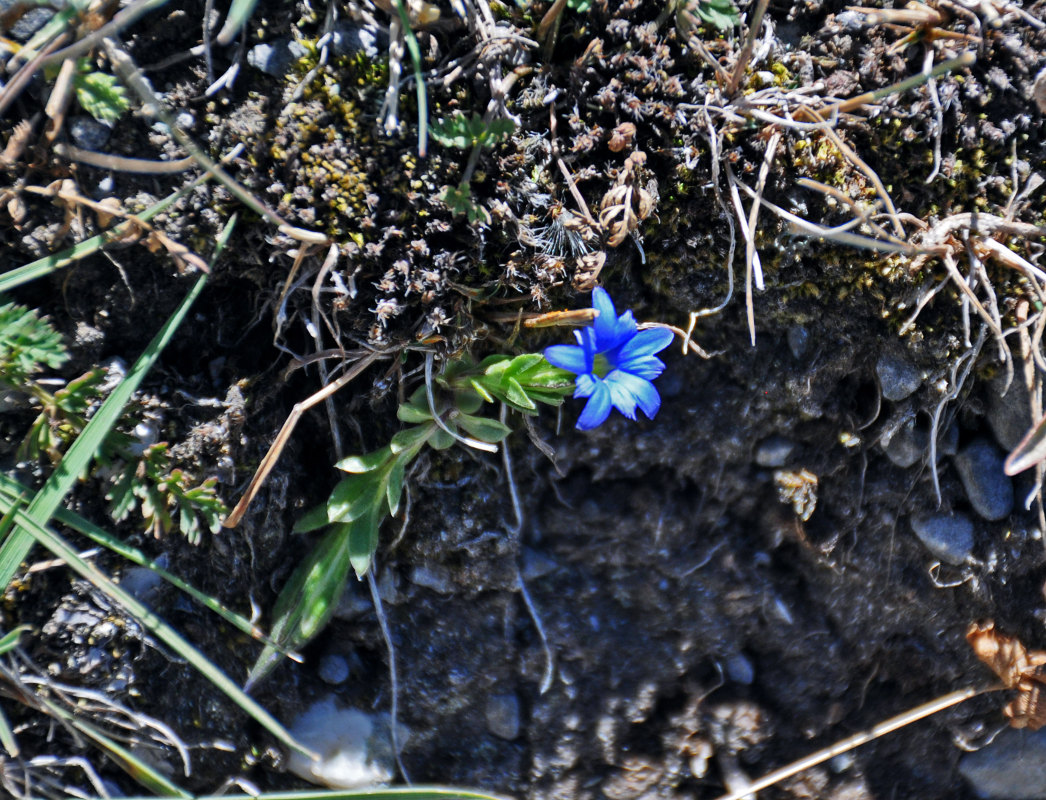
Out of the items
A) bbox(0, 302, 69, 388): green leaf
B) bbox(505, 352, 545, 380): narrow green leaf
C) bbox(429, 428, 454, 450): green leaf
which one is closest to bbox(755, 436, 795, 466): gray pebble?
bbox(505, 352, 545, 380): narrow green leaf

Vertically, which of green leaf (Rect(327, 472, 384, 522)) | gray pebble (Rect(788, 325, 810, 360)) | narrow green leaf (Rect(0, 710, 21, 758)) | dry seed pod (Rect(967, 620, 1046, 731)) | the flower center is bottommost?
dry seed pod (Rect(967, 620, 1046, 731))

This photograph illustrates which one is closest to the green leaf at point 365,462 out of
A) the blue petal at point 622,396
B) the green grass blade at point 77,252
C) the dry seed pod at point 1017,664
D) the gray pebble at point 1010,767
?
the blue petal at point 622,396

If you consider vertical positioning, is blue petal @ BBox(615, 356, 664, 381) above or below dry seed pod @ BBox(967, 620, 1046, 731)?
above

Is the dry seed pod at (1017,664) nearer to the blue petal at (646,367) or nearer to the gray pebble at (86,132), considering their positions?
the blue petal at (646,367)

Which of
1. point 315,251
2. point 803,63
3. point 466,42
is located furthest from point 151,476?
point 803,63

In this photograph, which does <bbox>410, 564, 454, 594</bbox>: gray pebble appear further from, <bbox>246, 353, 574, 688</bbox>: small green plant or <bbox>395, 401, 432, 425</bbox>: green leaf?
<bbox>395, 401, 432, 425</bbox>: green leaf

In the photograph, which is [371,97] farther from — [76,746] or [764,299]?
[76,746]
